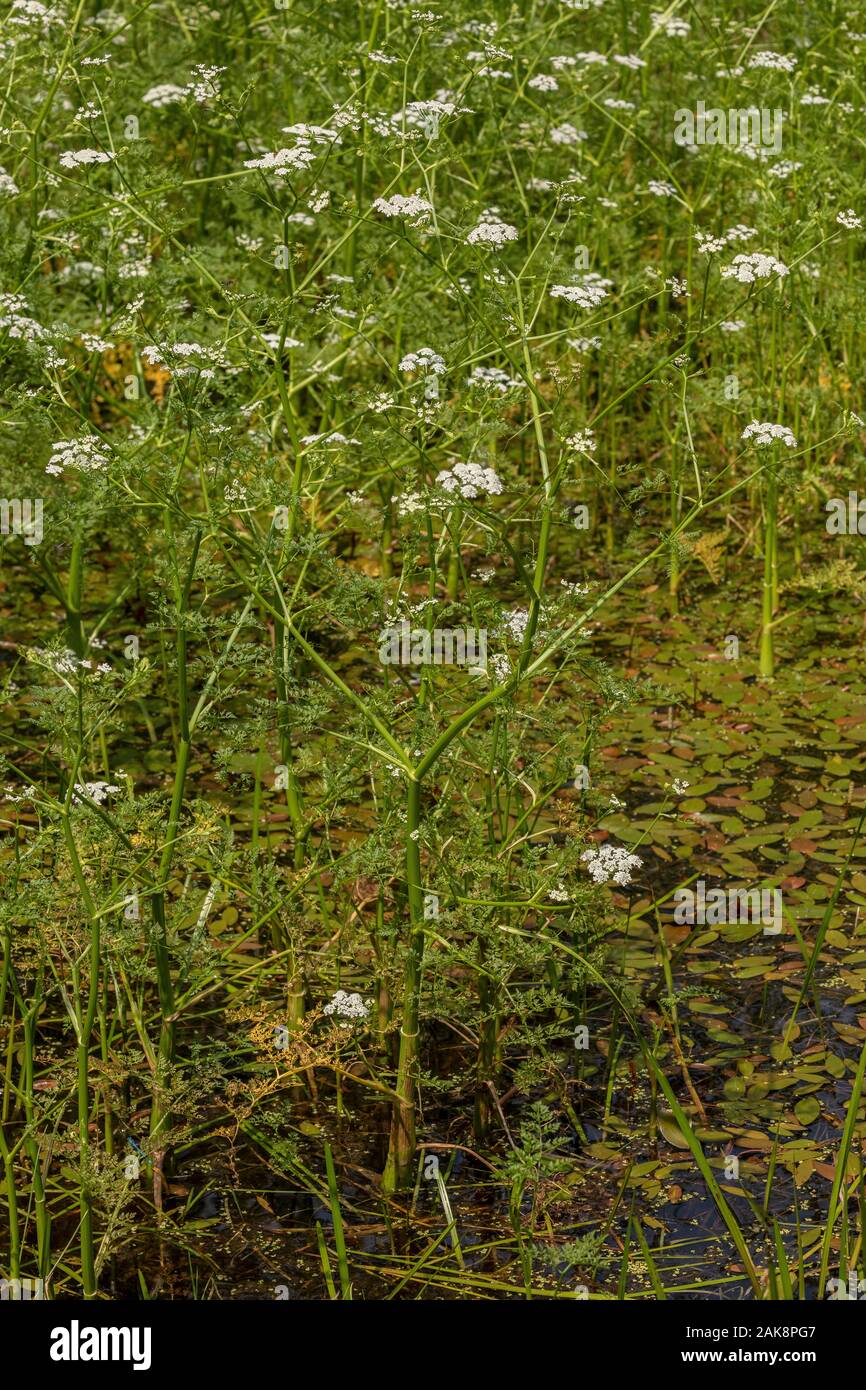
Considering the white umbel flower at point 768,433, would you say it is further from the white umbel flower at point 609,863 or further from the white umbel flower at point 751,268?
the white umbel flower at point 609,863

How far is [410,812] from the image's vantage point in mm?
3779

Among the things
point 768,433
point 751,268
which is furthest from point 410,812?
point 751,268

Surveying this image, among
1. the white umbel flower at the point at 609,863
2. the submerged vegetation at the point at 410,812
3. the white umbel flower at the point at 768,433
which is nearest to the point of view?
the submerged vegetation at the point at 410,812

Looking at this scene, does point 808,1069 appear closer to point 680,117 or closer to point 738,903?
point 738,903

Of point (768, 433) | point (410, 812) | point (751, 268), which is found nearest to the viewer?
point (410, 812)

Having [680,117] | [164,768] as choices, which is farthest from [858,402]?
[164,768]

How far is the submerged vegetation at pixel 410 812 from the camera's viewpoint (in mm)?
3793

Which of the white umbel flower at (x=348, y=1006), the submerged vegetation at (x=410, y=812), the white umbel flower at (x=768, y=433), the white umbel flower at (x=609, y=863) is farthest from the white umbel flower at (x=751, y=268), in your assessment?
the white umbel flower at (x=348, y=1006)

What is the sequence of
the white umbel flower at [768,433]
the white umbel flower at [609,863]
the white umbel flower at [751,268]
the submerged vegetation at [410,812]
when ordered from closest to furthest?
the submerged vegetation at [410,812] < the white umbel flower at [609,863] < the white umbel flower at [768,433] < the white umbel flower at [751,268]

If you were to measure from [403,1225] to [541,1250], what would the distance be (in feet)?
1.62

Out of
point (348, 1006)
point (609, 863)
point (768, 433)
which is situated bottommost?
point (348, 1006)

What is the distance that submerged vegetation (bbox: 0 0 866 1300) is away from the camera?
12.4 ft

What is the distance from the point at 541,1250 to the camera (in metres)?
3.52

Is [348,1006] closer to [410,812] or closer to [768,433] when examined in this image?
[410,812]
